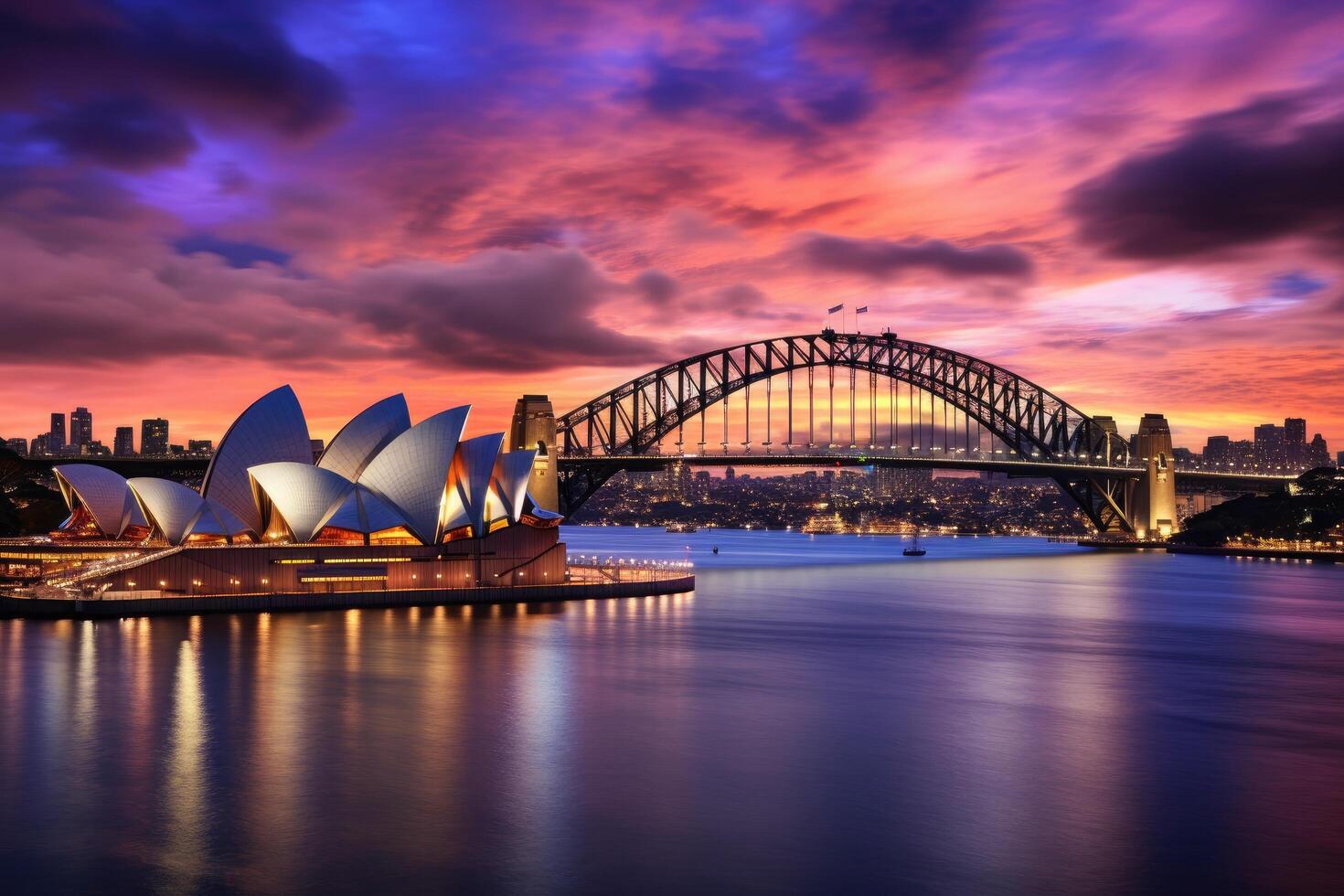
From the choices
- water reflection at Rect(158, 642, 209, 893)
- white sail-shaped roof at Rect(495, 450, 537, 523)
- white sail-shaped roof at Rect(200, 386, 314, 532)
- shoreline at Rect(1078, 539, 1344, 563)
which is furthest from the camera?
shoreline at Rect(1078, 539, 1344, 563)

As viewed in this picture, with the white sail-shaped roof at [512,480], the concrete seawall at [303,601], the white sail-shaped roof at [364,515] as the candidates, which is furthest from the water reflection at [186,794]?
the white sail-shaped roof at [512,480]

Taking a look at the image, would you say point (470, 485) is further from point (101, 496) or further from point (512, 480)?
point (101, 496)

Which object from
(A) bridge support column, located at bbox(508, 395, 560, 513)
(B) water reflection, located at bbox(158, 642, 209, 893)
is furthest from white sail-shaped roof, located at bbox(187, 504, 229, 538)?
(A) bridge support column, located at bbox(508, 395, 560, 513)

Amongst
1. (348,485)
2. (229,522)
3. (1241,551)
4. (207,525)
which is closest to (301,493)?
(348,485)

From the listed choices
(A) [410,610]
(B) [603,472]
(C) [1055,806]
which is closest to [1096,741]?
(C) [1055,806]

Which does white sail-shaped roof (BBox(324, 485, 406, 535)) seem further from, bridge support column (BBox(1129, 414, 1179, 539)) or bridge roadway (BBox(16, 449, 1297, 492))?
bridge support column (BBox(1129, 414, 1179, 539))

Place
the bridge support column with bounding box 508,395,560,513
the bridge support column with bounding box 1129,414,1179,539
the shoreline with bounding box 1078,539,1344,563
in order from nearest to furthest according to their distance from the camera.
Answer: the bridge support column with bounding box 508,395,560,513 → the shoreline with bounding box 1078,539,1344,563 → the bridge support column with bounding box 1129,414,1179,539

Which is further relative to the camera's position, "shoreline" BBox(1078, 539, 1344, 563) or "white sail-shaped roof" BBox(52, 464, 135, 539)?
"shoreline" BBox(1078, 539, 1344, 563)

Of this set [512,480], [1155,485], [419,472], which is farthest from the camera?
[1155,485]
